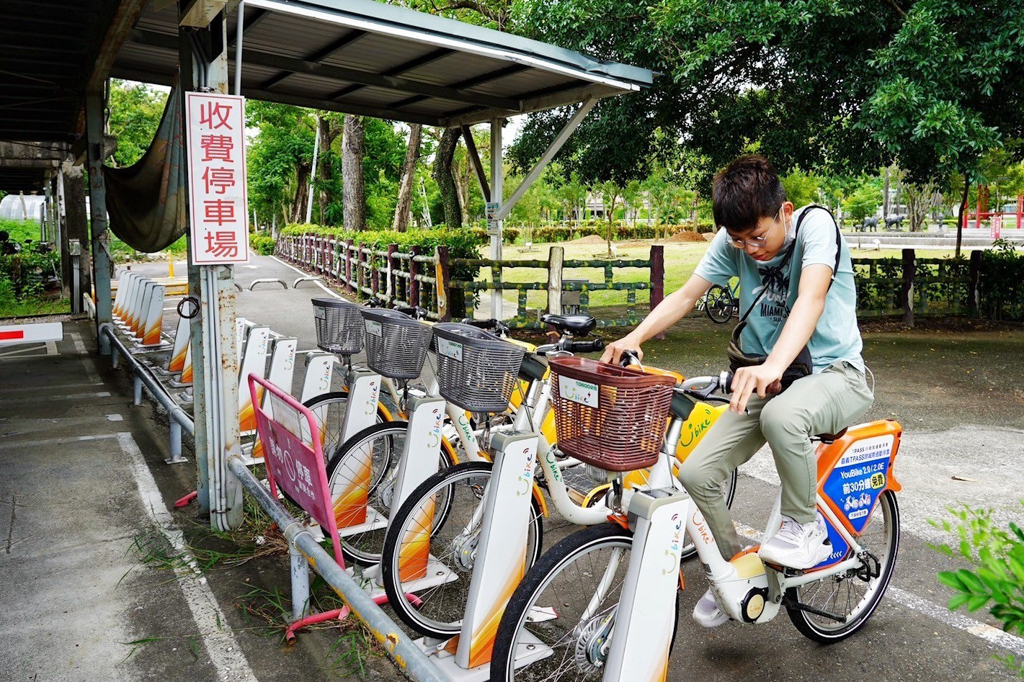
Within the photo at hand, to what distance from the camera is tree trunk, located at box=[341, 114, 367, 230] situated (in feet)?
66.0

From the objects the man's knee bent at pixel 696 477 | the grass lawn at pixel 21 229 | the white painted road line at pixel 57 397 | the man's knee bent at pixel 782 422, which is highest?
the grass lawn at pixel 21 229

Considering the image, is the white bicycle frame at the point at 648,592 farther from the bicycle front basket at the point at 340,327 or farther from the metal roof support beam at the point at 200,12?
the metal roof support beam at the point at 200,12

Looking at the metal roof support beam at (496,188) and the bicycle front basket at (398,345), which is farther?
the metal roof support beam at (496,188)

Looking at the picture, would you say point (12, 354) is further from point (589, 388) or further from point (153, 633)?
point (589, 388)

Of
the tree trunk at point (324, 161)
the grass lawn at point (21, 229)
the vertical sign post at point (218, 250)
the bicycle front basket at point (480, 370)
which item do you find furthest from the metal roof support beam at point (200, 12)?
the grass lawn at point (21, 229)

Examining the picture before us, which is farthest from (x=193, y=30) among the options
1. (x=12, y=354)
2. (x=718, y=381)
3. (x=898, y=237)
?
(x=898, y=237)

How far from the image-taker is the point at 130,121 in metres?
31.8

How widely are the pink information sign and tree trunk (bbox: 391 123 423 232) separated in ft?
51.7

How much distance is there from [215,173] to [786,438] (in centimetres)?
317

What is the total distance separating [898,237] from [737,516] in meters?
42.4

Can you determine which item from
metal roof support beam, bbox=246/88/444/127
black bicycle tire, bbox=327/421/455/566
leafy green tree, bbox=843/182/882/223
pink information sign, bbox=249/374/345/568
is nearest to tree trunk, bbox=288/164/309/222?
metal roof support beam, bbox=246/88/444/127

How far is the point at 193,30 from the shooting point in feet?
14.4

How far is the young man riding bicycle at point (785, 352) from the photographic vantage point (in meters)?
2.71

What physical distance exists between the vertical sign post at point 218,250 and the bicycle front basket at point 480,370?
1.61m
